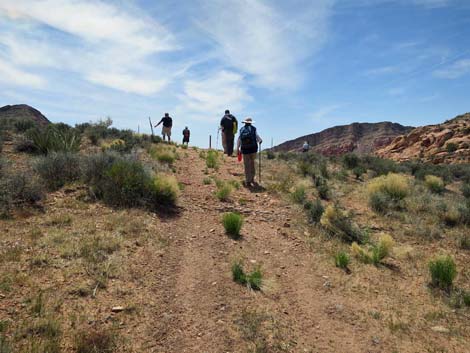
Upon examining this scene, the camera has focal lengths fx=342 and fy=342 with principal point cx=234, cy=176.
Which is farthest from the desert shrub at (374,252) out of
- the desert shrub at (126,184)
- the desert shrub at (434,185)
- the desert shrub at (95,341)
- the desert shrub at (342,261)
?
the desert shrub at (434,185)

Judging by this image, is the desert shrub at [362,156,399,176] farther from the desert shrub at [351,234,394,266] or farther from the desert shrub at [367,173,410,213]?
the desert shrub at [351,234,394,266]

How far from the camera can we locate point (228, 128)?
15008mm

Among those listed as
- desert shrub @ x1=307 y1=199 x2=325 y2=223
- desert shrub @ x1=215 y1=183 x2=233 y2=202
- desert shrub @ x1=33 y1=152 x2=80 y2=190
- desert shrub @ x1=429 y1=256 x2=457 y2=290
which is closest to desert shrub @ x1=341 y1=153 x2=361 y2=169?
desert shrub @ x1=307 y1=199 x2=325 y2=223

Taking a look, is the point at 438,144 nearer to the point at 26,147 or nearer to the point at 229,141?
the point at 229,141

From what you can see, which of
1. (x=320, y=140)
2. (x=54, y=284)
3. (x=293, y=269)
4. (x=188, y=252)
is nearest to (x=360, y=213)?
(x=293, y=269)

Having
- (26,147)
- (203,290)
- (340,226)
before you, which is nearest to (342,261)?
(340,226)

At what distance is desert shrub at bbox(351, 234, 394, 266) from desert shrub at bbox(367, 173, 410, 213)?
9.82 ft

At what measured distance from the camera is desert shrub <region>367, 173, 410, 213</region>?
9562 millimetres

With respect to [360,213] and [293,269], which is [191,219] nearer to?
[293,269]

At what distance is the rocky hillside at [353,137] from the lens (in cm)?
9006

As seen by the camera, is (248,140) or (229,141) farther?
(229,141)

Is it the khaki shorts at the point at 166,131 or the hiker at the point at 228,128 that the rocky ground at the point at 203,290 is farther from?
the khaki shorts at the point at 166,131

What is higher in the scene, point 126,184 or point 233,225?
point 126,184

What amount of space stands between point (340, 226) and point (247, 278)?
3316mm
